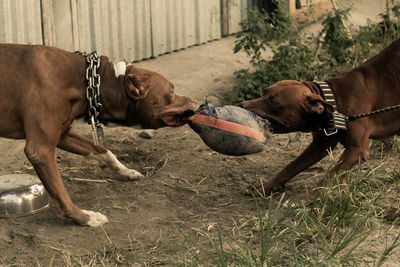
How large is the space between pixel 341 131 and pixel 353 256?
1.37m

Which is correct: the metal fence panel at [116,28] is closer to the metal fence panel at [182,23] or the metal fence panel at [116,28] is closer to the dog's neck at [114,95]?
→ the metal fence panel at [182,23]

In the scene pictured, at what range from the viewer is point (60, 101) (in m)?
4.81

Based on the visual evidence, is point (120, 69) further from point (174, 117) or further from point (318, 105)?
point (318, 105)

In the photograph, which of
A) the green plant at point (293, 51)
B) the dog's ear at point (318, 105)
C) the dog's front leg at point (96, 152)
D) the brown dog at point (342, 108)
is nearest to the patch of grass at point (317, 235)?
the brown dog at point (342, 108)

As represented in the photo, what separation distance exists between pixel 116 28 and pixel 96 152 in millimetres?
3014

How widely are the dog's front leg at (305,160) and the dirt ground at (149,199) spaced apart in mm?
130

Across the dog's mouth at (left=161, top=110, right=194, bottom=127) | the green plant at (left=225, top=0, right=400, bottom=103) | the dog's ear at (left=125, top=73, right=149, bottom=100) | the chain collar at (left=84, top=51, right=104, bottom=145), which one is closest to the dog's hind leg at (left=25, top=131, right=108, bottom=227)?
the chain collar at (left=84, top=51, right=104, bottom=145)

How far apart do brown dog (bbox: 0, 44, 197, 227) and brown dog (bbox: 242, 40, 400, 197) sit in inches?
24.0

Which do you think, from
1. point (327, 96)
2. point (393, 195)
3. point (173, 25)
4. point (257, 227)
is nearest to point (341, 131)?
point (327, 96)

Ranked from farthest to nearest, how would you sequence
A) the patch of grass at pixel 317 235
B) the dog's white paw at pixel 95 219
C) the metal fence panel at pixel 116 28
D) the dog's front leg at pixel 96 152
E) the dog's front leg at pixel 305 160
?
the metal fence panel at pixel 116 28 → the dog's front leg at pixel 96 152 → the dog's front leg at pixel 305 160 → the dog's white paw at pixel 95 219 → the patch of grass at pixel 317 235

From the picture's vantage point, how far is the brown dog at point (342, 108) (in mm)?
5035

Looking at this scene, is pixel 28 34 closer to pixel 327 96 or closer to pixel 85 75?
pixel 85 75

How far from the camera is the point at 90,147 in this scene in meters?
5.71

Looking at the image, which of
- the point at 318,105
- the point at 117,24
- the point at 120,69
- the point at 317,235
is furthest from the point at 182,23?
the point at 317,235
